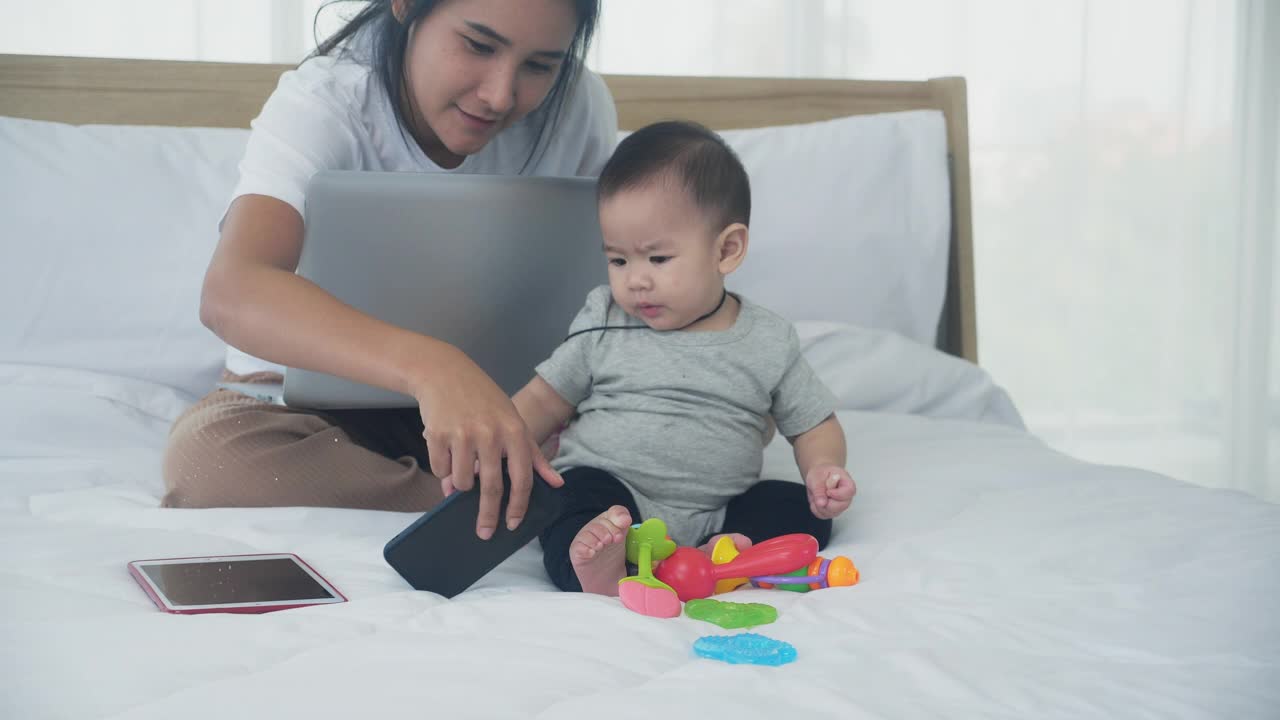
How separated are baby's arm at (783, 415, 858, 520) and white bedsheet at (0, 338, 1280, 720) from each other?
5cm

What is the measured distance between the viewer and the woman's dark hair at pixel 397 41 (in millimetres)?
1178

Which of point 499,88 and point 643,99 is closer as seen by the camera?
point 499,88

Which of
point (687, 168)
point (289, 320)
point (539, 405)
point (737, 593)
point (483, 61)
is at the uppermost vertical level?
point (483, 61)

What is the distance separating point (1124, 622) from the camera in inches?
28.1

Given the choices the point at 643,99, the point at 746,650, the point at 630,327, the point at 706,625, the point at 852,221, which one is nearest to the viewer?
the point at 746,650

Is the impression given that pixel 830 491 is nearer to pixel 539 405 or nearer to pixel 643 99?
pixel 539 405

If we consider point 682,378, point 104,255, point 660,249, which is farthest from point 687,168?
point 104,255

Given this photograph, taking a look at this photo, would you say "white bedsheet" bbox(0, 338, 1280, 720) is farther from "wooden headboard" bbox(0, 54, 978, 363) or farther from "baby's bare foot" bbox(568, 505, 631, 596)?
"wooden headboard" bbox(0, 54, 978, 363)

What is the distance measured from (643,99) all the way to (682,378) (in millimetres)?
1100

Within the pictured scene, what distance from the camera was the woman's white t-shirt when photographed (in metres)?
1.10

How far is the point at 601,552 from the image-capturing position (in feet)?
2.69

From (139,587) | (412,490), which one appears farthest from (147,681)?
(412,490)

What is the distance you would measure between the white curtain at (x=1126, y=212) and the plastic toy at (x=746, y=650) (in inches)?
73.8

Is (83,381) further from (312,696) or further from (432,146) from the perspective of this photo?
(312,696)
